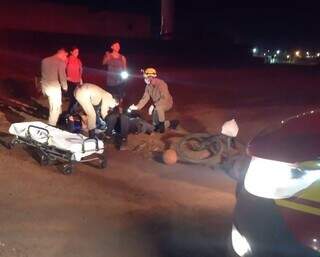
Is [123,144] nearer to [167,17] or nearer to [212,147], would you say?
[212,147]

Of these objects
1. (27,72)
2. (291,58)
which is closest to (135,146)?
(27,72)

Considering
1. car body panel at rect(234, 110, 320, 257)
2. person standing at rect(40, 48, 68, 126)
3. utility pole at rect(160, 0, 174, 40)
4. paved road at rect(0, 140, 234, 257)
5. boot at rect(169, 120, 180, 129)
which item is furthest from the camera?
utility pole at rect(160, 0, 174, 40)

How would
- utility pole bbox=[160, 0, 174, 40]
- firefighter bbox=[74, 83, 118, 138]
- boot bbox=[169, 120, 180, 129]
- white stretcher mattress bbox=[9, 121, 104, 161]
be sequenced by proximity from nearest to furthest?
white stretcher mattress bbox=[9, 121, 104, 161] → firefighter bbox=[74, 83, 118, 138] → boot bbox=[169, 120, 180, 129] → utility pole bbox=[160, 0, 174, 40]

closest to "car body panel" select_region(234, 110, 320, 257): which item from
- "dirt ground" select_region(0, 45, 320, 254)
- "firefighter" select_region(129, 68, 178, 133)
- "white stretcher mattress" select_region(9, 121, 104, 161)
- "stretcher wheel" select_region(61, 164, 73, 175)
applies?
"dirt ground" select_region(0, 45, 320, 254)

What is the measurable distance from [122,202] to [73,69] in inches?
232

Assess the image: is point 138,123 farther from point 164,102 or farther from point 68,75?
point 68,75

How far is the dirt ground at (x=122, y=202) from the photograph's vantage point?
5.51 meters

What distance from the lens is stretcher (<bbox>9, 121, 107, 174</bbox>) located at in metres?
8.26

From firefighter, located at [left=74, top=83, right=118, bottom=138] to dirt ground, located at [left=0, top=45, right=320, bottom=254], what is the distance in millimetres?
603

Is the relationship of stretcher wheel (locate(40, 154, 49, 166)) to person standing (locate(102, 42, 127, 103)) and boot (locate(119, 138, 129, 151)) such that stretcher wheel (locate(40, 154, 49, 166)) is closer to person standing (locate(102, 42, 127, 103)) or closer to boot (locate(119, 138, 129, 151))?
boot (locate(119, 138, 129, 151))

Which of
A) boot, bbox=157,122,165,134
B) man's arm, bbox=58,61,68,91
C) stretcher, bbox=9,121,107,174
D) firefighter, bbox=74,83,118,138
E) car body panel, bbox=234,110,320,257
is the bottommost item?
boot, bbox=157,122,165,134

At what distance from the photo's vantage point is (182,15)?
140ft

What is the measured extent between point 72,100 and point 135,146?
181 cm

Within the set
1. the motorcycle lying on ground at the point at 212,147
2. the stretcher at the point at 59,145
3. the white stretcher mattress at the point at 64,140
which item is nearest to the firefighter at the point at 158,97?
the motorcycle lying on ground at the point at 212,147
